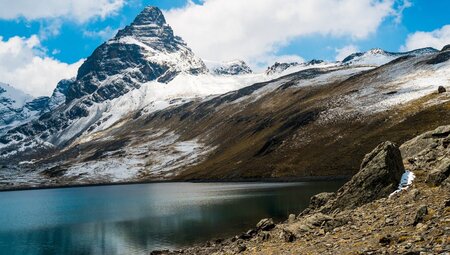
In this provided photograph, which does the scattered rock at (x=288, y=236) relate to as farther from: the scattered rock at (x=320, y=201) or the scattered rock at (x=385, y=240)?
the scattered rock at (x=320, y=201)

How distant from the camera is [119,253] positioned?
61625mm

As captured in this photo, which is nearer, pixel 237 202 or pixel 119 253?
pixel 119 253

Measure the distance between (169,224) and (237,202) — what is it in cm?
2694

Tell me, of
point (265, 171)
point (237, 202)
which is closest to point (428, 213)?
point (237, 202)

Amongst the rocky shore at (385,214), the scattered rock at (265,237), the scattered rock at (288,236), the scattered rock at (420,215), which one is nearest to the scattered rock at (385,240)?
the rocky shore at (385,214)

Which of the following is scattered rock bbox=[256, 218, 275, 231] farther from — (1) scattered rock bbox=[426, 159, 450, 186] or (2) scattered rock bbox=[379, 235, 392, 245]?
(2) scattered rock bbox=[379, 235, 392, 245]

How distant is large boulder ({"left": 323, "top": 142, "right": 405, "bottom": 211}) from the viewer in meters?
37.5

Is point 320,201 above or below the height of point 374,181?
below

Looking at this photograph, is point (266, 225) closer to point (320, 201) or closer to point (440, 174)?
point (320, 201)

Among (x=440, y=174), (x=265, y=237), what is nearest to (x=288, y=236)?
(x=265, y=237)

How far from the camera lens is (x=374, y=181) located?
1506 inches

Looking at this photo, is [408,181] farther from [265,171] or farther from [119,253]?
[265,171]

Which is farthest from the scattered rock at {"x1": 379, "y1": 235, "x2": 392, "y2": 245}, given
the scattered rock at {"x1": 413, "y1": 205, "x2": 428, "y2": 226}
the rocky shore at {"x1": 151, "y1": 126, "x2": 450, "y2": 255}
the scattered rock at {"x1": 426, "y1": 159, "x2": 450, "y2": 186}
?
the scattered rock at {"x1": 426, "y1": 159, "x2": 450, "y2": 186}

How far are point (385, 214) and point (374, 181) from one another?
9.46 m
